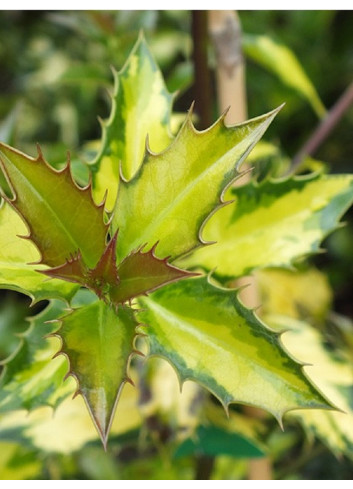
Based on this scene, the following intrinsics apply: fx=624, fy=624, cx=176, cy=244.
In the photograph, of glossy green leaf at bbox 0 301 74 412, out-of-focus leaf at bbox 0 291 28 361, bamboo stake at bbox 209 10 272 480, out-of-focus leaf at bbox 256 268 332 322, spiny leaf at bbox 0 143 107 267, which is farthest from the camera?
out-of-focus leaf at bbox 0 291 28 361

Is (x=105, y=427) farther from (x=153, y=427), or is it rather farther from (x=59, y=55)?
(x=59, y=55)

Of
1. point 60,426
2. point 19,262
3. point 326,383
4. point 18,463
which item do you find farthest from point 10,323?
point 19,262

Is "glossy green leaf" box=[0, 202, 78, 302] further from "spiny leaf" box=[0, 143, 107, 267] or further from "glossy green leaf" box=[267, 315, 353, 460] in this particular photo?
"glossy green leaf" box=[267, 315, 353, 460]

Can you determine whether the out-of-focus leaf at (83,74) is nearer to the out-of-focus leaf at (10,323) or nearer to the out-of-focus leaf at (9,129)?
the out-of-focus leaf at (9,129)

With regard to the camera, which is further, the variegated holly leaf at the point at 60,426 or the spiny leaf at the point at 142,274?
the variegated holly leaf at the point at 60,426

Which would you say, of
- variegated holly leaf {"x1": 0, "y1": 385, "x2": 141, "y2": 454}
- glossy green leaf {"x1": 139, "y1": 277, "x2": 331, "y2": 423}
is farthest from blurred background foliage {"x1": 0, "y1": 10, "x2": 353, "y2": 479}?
glossy green leaf {"x1": 139, "y1": 277, "x2": 331, "y2": 423}

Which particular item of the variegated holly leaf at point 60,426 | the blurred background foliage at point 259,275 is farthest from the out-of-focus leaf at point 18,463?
the variegated holly leaf at point 60,426
